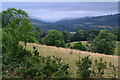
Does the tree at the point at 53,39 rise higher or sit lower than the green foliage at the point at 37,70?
higher

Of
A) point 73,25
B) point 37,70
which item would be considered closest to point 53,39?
point 37,70

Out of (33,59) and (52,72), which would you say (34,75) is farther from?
(33,59)

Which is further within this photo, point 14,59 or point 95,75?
point 14,59

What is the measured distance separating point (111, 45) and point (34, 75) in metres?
32.7

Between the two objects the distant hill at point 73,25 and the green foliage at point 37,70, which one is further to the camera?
the distant hill at point 73,25

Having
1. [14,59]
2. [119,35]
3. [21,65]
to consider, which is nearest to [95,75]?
[21,65]

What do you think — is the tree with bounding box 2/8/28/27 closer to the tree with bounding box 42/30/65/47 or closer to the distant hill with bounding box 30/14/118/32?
the tree with bounding box 42/30/65/47


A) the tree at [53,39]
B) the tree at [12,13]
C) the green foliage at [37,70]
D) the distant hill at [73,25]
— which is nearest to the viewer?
the green foliage at [37,70]

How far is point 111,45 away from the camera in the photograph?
37.1 m

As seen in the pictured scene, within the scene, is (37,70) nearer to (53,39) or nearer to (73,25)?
(53,39)

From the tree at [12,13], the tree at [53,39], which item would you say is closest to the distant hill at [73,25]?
the tree at [53,39]

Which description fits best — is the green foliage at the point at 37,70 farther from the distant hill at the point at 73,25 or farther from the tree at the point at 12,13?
the distant hill at the point at 73,25

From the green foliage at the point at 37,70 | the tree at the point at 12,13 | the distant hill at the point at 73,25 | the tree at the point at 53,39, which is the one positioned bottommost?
the green foliage at the point at 37,70

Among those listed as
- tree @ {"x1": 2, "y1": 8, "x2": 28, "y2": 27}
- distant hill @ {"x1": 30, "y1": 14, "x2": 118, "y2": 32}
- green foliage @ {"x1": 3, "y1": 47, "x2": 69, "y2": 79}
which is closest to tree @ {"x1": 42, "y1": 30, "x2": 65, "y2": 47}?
tree @ {"x1": 2, "y1": 8, "x2": 28, "y2": 27}
